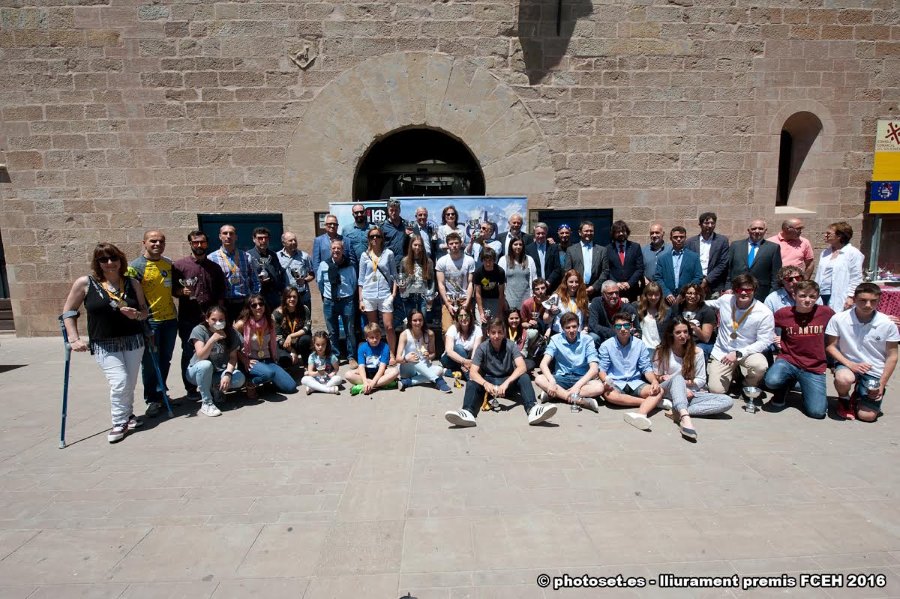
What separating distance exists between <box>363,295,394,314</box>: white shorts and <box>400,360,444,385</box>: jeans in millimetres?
788

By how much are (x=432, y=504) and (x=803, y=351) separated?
4150 millimetres

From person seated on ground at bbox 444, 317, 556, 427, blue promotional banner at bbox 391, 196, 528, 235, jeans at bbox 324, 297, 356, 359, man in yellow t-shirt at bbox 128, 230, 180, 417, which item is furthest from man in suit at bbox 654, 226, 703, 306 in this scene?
man in yellow t-shirt at bbox 128, 230, 180, 417

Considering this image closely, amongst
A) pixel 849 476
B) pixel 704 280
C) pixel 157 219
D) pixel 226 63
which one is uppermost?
pixel 226 63

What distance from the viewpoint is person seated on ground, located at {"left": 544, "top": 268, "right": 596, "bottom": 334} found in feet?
18.3

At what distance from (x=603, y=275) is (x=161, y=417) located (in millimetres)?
5255

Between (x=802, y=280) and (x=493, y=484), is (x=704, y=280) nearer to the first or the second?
(x=802, y=280)

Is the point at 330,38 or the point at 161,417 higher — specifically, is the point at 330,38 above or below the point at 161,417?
above

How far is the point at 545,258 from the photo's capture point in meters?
6.39

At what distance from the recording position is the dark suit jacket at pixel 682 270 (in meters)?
6.15

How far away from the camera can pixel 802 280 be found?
5137mm

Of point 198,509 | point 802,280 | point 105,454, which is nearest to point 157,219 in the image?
point 105,454

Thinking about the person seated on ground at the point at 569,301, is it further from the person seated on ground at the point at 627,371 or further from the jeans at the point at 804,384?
the jeans at the point at 804,384

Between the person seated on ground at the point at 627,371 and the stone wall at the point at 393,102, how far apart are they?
3115 mm

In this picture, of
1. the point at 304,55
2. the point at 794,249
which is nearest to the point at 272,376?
the point at 304,55
